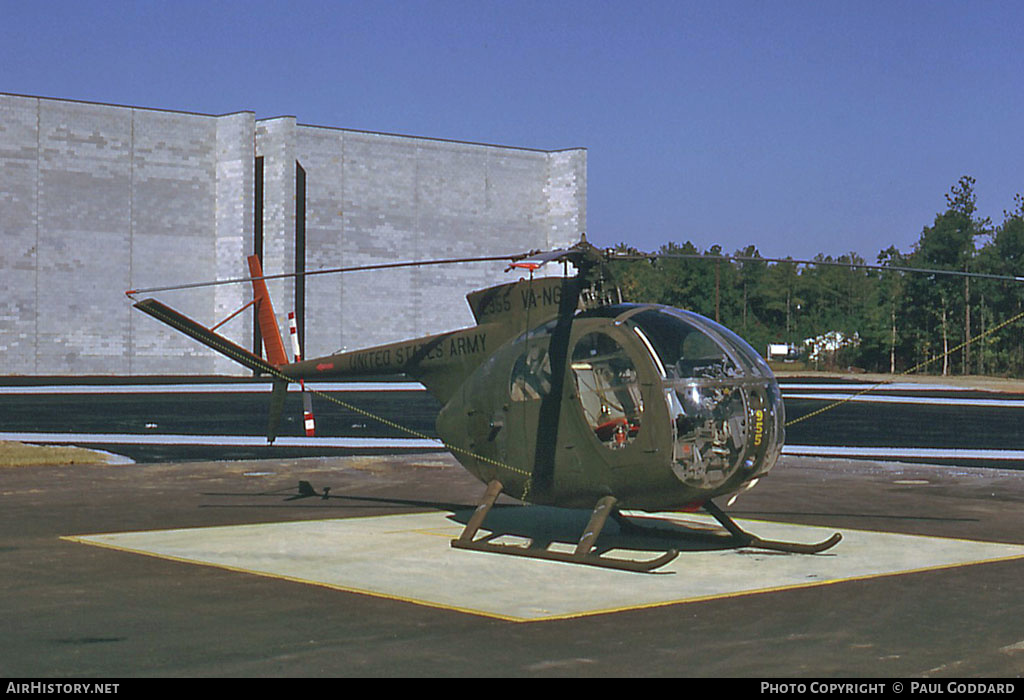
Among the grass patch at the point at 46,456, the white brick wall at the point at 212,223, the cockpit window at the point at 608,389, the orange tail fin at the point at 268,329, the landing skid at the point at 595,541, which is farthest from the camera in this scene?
the white brick wall at the point at 212,223

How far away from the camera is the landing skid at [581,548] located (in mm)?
11883

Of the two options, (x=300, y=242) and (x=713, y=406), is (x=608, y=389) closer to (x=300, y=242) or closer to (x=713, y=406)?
(x=713, y=406)

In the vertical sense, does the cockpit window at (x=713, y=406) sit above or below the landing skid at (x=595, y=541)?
above

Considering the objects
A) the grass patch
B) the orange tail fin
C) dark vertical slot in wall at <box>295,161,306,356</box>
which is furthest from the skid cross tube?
dark vertical slot in wall at <box>295,161,306,356</box>

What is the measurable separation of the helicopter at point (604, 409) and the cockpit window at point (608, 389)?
1 cm

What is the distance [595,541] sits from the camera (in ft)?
41.4

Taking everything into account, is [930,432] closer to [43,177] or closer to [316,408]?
[316,408]

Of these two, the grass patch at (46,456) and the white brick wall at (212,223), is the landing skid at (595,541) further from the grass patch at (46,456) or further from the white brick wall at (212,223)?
the white brick wall at (212,223)

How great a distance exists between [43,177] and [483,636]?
5742 centimetres

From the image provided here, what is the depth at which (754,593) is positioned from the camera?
10.9 metres

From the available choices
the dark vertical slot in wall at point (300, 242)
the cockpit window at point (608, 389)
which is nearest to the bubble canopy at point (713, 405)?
the cockpit window at point (608, 389)

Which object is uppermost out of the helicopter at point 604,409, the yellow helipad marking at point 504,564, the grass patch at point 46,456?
the helicopter at point 604,409

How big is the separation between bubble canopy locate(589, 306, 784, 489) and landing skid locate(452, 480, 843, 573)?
0.94 meters

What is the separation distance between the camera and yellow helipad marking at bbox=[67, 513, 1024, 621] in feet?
35.0
